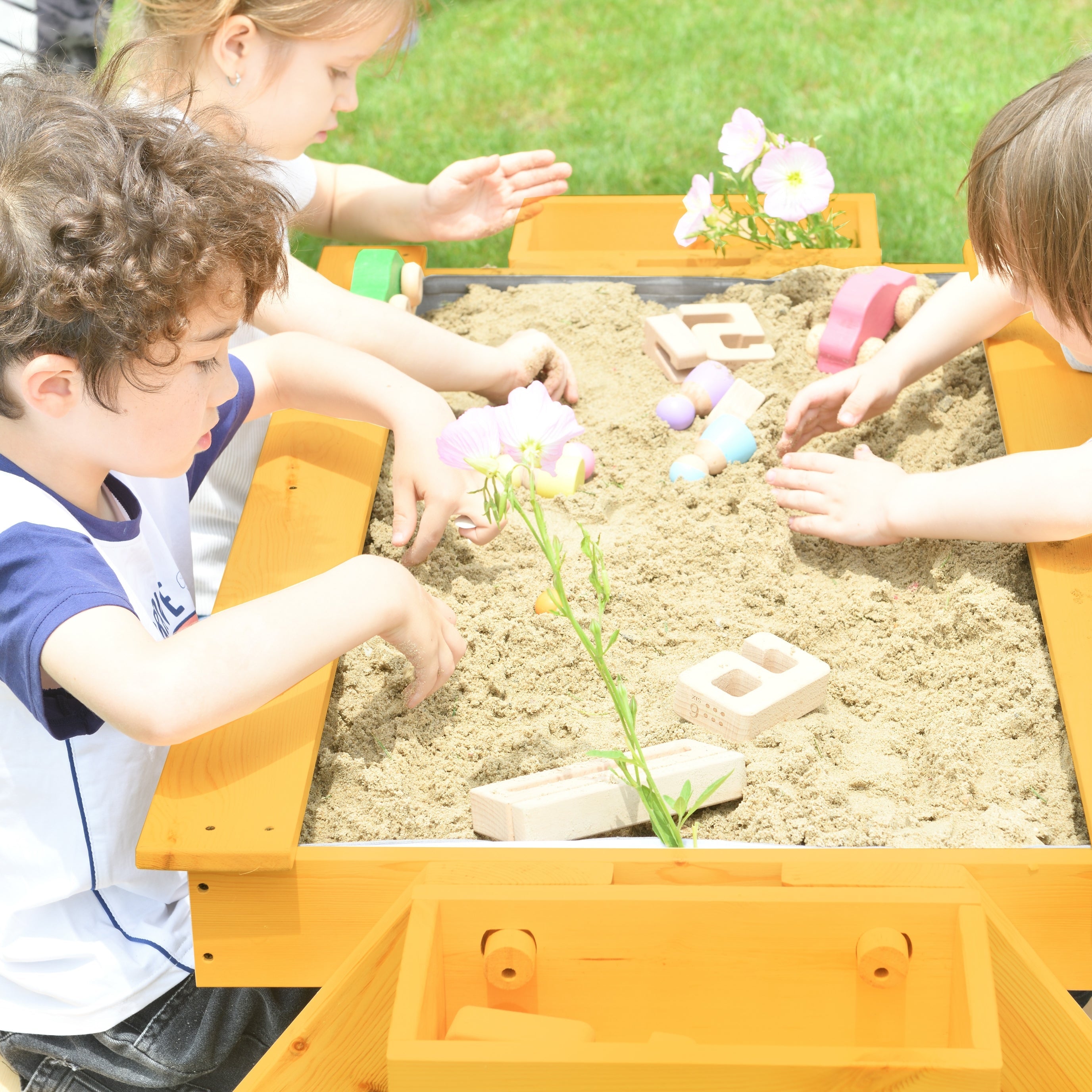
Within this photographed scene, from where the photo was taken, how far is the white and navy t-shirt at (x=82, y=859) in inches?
44.2

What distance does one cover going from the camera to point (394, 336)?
1.71 meters

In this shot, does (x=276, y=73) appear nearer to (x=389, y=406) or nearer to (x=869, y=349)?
(x=389, y=406)

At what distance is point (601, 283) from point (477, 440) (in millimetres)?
1212

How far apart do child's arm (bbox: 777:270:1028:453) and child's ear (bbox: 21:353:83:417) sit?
2.95ft

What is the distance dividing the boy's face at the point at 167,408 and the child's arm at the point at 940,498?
2.22ft

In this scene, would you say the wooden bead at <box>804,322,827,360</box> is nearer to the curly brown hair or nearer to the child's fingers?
the child's fingers

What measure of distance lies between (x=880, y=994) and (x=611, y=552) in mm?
676

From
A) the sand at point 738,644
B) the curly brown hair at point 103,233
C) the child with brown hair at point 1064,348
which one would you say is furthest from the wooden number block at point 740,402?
the curly brown hair at point 103,233

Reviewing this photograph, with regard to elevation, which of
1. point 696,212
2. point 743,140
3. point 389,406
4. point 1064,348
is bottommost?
→ point 389,406

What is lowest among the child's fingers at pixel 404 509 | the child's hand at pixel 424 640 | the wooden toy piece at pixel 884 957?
the wooden toy piece at pixel 884 957

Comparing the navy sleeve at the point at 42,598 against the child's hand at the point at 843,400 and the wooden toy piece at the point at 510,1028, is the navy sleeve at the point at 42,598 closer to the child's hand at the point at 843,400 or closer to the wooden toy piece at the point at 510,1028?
the wooden toy piece at the point at 510,1028

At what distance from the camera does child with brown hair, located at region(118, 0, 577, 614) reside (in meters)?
1.71

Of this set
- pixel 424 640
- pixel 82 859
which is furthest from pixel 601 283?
pixel 82 859

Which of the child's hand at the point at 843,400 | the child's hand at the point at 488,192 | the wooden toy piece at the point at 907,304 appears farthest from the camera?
the child's hand at the point at 488,192
